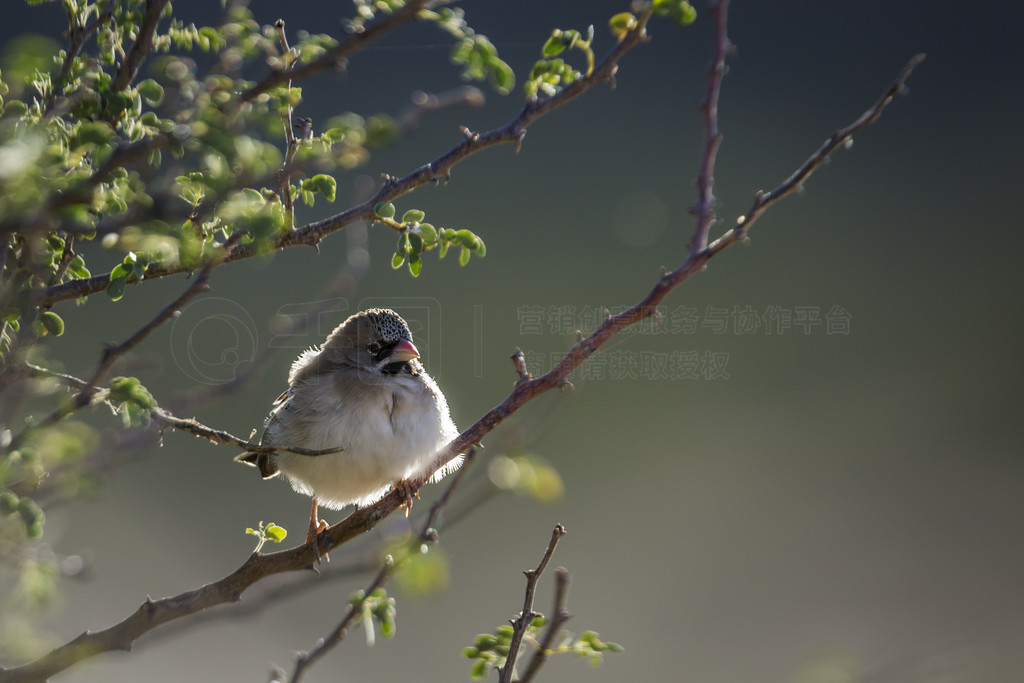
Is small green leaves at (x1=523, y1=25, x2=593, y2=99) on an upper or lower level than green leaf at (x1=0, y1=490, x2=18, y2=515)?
upper

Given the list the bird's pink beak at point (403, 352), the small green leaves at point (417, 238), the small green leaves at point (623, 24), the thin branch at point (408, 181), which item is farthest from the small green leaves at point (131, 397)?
the bird's pink beak at point (403, 352)

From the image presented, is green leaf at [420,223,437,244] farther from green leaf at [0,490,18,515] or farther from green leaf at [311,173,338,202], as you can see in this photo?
green leaf at [0,490,18,515]

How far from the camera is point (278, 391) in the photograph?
8.12m

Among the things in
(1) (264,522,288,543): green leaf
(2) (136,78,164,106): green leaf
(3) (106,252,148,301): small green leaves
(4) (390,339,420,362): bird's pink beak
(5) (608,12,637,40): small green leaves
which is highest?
(5) (608,12,637,40): small green leaves

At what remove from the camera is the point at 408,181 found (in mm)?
2168

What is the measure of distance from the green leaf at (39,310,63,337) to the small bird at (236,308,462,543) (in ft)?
5.11

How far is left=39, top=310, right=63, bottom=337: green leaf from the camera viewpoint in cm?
195

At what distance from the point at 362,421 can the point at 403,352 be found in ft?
1.30

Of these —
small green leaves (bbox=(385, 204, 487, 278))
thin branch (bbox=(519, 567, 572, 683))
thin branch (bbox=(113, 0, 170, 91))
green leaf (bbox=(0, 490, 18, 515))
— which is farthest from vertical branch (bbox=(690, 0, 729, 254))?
green leaf (bbox=(0, 490, 18, 515))

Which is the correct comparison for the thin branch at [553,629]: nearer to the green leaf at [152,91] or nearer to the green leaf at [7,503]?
the green leaf at [7,503]

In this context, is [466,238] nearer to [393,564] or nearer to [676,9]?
[676,9]

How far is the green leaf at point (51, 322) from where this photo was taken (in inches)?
76.7

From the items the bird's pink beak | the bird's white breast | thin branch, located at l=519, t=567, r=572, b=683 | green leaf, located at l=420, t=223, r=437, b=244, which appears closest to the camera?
thin branch, located at l=519, t=567, r=572, b=683

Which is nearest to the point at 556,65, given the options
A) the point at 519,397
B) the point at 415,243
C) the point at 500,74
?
the point at 500,74
